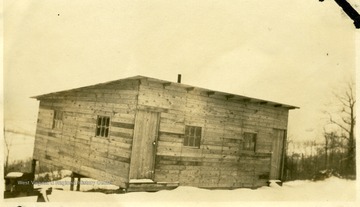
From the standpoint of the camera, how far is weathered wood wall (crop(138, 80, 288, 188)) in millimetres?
5016

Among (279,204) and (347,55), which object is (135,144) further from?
(347,55)

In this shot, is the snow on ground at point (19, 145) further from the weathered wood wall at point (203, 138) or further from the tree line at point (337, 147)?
the tree line at point (337, 147)

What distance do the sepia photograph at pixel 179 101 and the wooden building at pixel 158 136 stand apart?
0.02 metres

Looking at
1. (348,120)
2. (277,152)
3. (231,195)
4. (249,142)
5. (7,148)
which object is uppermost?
(348,120)

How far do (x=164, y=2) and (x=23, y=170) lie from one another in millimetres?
2402

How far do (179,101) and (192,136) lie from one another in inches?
22.1

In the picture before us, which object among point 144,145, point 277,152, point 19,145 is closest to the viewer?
point 19,145

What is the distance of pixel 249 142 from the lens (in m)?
5.71

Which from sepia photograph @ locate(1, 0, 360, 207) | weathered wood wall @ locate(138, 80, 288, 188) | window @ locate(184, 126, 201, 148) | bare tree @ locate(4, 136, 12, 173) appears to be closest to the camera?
bare tree @ locate(4, 136, 12, 173)

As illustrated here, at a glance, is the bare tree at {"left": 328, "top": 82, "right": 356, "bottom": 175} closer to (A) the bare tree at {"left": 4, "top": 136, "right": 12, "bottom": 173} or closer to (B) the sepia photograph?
(B) the sepia photograph

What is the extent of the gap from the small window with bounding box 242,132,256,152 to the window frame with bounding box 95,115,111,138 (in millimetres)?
2091

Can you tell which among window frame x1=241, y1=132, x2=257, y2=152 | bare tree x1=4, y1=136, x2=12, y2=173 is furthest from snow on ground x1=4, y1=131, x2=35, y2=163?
window frame x1=241, y1=132, x2=257, y2=152

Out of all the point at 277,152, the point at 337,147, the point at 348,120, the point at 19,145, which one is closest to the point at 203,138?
the point at 277,152

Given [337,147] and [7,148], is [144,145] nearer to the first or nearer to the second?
[7,148]
